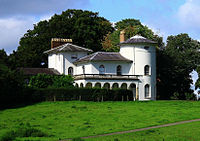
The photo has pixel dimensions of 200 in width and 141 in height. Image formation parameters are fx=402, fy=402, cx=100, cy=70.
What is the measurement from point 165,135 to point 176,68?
5059cm

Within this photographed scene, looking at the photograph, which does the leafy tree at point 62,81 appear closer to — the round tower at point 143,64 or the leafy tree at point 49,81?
the leafy tree at point 49,81

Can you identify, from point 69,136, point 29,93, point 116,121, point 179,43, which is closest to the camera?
point 69,136

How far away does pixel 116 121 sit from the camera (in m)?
32.1

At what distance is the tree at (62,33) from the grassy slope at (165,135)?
5255 cm

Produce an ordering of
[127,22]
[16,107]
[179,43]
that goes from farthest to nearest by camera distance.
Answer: [127,22] → [179,43] → [16,107]

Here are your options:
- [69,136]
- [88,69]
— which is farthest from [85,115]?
[88,69]

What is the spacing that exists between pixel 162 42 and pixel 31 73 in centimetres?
2831

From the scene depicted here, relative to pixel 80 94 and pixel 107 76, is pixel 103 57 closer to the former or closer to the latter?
pixel 107 76

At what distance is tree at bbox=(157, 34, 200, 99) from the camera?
240 ft

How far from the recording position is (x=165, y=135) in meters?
23.6

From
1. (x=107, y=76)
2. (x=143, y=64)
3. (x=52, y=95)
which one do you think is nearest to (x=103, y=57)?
(x=107, y=76)

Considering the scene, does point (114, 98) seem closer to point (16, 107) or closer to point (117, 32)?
point (16, 107)

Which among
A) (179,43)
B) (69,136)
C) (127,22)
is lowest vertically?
(69,136)

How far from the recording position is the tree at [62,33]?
76.5 meters
